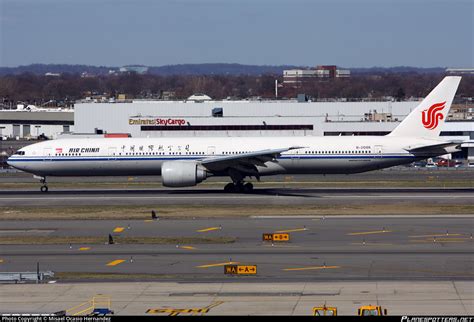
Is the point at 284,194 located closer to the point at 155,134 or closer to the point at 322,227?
the point at 322,227

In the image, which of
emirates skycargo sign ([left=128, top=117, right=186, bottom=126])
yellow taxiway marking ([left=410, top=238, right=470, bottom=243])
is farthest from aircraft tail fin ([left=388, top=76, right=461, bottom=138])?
emirates skycargo sign ([left=128, top=117, right=186, bottom=126])

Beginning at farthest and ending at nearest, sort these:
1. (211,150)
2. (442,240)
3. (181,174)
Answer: (211,150) < (181,174) < (442,240)

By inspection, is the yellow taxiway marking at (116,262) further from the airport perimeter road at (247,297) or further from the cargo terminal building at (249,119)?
the cargo terminal building at (249,119)

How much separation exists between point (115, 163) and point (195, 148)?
563cm

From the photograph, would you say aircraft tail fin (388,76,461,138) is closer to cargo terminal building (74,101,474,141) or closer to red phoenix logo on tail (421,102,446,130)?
red phoenix logo on tail (421,102,446,130)

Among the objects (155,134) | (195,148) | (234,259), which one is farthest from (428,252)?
(155,134)

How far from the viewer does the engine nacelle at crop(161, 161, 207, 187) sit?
2373 inches

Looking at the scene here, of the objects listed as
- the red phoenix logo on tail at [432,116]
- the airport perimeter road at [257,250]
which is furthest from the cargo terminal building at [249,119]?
the airport perimeter road at [257,250]

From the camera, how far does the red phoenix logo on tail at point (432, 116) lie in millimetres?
63781

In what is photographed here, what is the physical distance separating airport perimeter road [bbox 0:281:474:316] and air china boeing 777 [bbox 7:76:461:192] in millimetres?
29397

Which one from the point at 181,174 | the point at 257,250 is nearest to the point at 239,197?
the point at 181,174

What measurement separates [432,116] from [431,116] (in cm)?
7

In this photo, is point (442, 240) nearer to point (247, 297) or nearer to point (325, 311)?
point (247, 297)

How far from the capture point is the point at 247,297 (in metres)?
30.0
